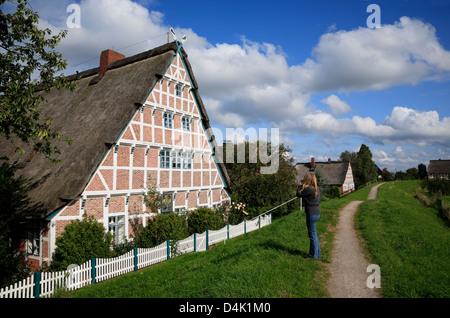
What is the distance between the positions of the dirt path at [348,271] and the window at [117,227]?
10556mm

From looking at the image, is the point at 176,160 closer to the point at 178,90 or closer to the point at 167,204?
the point at 167,204

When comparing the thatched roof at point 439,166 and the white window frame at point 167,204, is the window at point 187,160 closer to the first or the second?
the white window frame at point 167,204

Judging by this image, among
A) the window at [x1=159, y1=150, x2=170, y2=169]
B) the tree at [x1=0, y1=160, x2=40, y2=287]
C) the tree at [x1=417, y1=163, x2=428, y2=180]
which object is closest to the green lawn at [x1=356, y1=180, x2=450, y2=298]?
the tree at [x1=0, y1=160, x2=40, y2=287]

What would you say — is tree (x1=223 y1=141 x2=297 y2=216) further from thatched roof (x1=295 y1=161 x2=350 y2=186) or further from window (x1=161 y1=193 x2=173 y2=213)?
thatched roof (x1=295 y1=161 x2=350 y2=186)

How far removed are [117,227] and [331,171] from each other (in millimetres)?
50495

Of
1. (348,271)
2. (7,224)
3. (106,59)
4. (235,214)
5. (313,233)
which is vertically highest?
(106,59)

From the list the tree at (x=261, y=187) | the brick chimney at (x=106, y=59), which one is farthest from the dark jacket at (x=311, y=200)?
the brick chimney at (x=106, y=59)

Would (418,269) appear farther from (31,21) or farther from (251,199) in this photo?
(251,199)

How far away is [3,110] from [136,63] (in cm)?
1186

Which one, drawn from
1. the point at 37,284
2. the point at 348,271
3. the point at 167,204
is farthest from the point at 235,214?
the point at 348,271

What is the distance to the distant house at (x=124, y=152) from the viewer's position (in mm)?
12852

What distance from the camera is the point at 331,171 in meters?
56.8

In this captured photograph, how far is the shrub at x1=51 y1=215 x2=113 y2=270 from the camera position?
37.7ft
